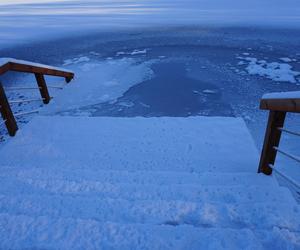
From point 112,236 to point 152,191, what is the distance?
64 centimetres

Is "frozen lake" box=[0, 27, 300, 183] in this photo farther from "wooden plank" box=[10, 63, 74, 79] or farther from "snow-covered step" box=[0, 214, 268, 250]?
"snow-covered step" box=[0, 214, 268, 250]

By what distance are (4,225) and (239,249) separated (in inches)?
53.8

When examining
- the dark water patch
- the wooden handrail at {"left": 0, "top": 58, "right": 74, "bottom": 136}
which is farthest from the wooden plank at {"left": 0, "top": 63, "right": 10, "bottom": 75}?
the dark water patch

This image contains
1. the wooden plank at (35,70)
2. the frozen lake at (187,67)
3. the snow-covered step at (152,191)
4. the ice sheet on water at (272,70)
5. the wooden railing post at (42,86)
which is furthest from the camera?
the ice sheet on water at (272,70)

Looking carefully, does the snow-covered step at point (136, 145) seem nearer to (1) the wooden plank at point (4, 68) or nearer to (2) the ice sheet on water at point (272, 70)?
(1) the wooden plank at point (4, 68)

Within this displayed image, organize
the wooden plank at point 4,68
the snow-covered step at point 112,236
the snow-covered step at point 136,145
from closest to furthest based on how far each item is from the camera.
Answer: the snow-covered step at point 112,236 → the snow-covered step at point 136,145 → the wooden plank at point 4,68

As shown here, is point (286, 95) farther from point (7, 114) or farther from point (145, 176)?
point (7, 114)

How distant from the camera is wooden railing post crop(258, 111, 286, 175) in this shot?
7.10 feet

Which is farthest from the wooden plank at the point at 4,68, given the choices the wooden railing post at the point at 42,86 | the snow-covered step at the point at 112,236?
the snow-covered step at the point at 112,236

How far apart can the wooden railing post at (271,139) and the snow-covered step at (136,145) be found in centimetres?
26

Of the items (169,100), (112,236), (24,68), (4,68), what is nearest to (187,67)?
(169,100)

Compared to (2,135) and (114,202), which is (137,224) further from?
(2,135)

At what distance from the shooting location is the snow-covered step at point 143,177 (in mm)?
2363

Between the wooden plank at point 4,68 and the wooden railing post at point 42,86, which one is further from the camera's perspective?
the wooden railing post at point 42,86
